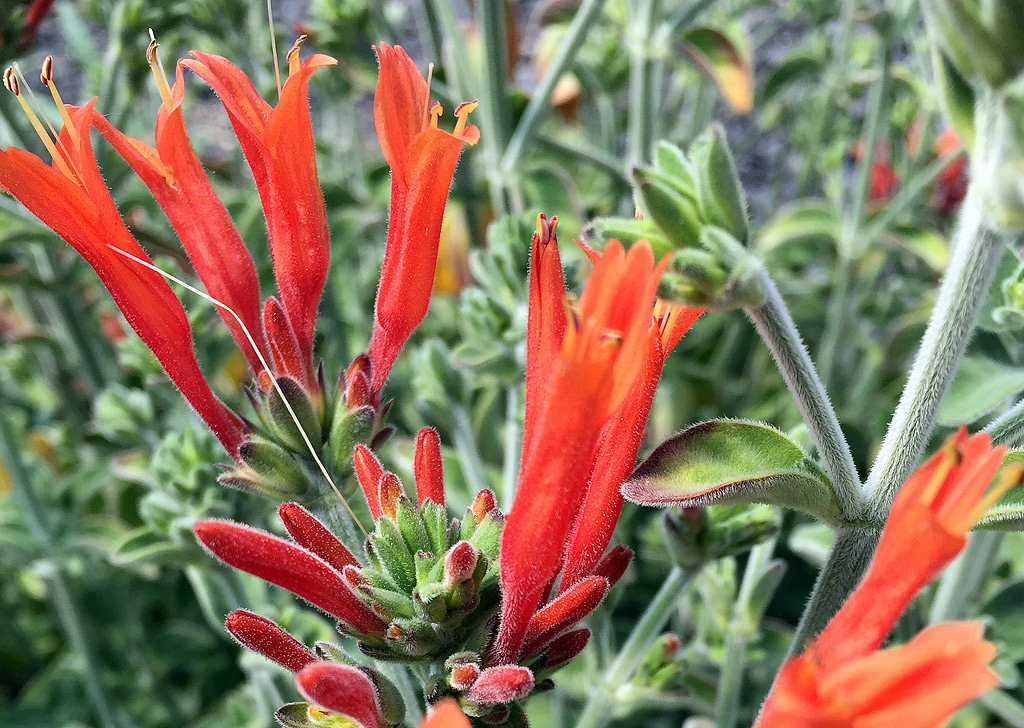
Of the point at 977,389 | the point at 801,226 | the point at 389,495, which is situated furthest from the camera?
the point at 801,226

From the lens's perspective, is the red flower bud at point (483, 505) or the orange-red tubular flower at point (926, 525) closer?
the orange-red tubular flower at point (926, 525)

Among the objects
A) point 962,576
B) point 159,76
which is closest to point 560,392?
point 159,76

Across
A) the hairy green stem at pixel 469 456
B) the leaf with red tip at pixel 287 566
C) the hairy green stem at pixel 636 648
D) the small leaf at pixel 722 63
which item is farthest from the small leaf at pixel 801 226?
the leaf with red tip at pixel 287 566

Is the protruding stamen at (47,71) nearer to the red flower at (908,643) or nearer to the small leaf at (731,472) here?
the small leaf at (731,472)

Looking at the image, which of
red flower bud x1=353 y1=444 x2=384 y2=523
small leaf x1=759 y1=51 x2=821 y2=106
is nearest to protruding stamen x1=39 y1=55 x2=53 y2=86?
red flower bud x1=353 y1=444 x2=384 y2=523

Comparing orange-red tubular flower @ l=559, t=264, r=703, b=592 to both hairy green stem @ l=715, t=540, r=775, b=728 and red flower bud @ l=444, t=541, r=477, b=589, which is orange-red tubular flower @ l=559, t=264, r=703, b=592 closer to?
red flower bud @ l=444, t=541, r=477, b=589

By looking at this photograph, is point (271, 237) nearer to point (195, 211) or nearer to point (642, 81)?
point (195, 211)

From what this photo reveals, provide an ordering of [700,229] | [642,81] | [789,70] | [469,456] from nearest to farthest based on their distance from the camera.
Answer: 1. [700,229]
2. [469,456]
3. [642,81]
4. [789,70]
